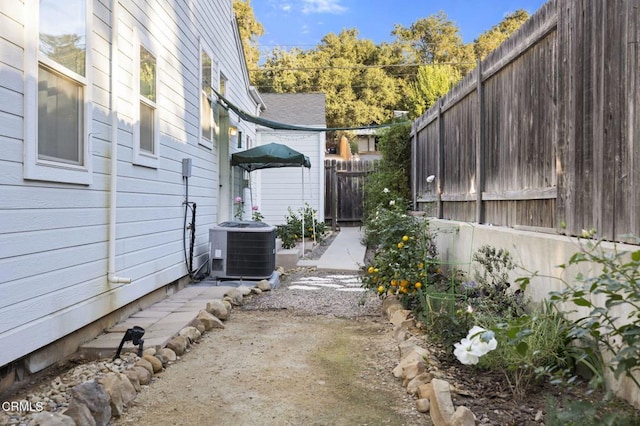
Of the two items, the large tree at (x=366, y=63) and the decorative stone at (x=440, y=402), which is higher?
the large tree at (x=366, y=63)

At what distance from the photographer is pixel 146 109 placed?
17.3ft

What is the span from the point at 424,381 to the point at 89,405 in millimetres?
1836

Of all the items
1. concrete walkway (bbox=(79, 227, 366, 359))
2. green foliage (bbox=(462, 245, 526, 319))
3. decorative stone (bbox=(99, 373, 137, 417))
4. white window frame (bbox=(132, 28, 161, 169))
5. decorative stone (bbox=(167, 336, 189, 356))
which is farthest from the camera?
white window frame (bbox=(132, 28, 161, 169))

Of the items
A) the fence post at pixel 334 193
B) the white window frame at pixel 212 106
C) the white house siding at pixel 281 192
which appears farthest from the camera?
the fence post at pixel 334 193

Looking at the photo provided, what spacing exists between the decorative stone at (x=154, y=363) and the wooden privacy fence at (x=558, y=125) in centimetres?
267

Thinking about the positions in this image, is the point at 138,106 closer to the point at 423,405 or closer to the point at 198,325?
the point at 198,325

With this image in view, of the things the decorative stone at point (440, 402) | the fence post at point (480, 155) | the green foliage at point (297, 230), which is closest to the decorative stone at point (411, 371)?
the decorative stone at point (440, 402)

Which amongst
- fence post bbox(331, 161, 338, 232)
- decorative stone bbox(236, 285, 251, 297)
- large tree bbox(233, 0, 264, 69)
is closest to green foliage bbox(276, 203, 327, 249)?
fence post bbox(331, 161, 338, 232)

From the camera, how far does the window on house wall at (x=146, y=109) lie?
4887mm

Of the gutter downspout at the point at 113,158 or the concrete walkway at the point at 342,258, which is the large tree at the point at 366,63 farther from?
the gutter downspout at the point at 113,158

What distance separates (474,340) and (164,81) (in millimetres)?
4705

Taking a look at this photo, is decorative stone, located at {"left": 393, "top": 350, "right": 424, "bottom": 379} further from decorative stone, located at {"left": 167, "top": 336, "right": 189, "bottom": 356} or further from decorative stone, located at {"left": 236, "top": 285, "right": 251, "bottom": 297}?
decorative stone, located at {"left": 236, "top": 285, "right": 251, "bottom": 297}

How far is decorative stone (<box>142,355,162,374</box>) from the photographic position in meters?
3.46

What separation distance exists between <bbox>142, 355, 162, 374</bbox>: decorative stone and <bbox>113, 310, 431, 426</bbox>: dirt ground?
0.18 feet
